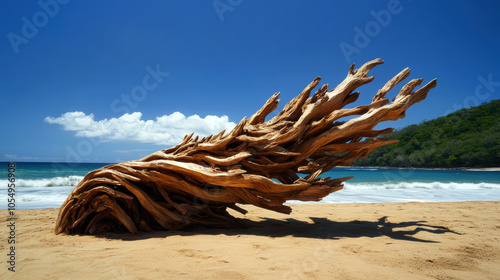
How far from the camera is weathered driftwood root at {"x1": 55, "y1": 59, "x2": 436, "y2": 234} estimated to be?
13.6 ft

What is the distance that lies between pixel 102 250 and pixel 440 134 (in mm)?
48388

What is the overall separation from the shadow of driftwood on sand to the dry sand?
0.02 meters

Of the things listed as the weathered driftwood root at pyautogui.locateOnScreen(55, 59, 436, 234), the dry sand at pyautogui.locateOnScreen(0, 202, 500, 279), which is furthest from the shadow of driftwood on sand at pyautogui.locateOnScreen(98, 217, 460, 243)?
the weathered driftwood root at pyautogui.locateOnScreen(55, 59, 436, 234)

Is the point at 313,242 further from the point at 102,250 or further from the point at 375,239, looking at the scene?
the point at 102,250

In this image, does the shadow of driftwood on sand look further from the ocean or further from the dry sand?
the ocean

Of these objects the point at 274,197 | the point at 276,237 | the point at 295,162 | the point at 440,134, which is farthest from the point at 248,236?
the point at 440,134

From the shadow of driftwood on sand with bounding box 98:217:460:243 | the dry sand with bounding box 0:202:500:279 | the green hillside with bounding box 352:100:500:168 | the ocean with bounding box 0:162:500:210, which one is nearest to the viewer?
the dry sand with bounding box 0:202:500:279

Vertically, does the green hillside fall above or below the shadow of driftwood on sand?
above

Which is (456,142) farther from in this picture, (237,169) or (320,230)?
(237,169)

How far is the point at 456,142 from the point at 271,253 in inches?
1926

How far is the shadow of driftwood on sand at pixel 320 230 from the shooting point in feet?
13.4

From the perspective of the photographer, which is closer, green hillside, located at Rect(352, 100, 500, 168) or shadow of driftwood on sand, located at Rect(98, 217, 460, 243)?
shadow of driftwood on sand, located at Rect(98, 217, 460, 243)

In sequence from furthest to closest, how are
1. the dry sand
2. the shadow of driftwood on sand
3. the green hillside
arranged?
the green hillside → the shadow of driftwood on sand → the dry sand

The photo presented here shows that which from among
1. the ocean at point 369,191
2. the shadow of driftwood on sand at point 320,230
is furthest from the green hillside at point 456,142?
the shadow of driftwood on sand at point 320,230
